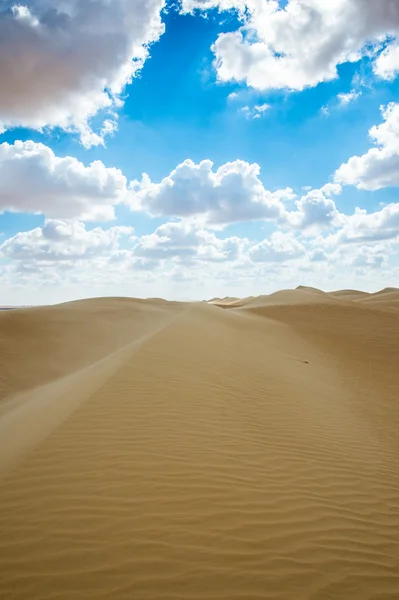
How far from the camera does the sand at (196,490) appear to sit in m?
2.80

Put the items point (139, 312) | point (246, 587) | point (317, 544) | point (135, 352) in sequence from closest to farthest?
1. point (246, 587)
2. point (317, 544)
3. point (135, 352)
4. point (139, 312)

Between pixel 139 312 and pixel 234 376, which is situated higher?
pixel 139 312

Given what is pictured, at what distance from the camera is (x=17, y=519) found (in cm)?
321

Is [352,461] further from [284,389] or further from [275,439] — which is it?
[284,389]

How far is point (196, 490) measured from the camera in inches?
151

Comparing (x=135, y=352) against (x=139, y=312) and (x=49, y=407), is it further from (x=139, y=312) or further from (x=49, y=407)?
(x=139, y=312)

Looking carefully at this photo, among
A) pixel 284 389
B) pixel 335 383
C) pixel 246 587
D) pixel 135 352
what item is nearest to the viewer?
pixel 246 587

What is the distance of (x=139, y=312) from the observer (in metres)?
27.4

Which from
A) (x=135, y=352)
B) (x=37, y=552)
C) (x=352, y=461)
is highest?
(x=135, y=352)

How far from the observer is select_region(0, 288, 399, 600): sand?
2805mm

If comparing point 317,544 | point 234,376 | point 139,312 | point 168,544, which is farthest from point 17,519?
point 139,312

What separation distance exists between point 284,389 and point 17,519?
268 inches

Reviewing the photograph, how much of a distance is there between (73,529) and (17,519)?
528mm

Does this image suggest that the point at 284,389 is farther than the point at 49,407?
Yes
